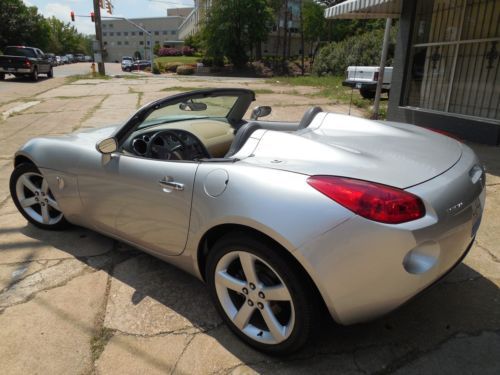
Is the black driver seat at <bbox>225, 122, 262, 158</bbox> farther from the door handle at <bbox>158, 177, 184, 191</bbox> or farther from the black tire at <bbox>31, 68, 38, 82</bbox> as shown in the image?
the black tire at <bbox>31, 68, 38, 82</bbox>

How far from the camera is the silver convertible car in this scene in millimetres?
1676

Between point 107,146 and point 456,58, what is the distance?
24.8 feet

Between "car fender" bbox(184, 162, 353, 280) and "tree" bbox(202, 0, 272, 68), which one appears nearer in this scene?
"car fender" bbox(184, 162, 353, 280)

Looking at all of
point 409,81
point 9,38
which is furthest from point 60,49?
point 409,81

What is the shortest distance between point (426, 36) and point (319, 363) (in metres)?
8.19

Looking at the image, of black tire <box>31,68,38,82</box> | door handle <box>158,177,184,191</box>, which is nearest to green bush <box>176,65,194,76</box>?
black tire <box>31,68,38,82</box>

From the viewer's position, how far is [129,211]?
8.48ft

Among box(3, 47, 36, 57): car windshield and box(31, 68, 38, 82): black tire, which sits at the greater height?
box(3, 47, 36, 57): car windshield

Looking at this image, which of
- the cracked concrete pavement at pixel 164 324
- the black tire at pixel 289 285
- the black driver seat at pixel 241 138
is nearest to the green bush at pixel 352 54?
the cracked concrete pavement at pixel 164 324

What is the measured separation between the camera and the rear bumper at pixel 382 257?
1.63 m

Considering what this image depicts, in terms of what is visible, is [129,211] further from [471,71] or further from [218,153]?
[471,71]

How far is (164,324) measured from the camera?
235 centimetres

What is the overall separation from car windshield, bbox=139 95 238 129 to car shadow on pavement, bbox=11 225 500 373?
1.10 meters

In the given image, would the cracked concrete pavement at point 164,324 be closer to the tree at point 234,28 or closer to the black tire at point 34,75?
the black tire at point 34,75
